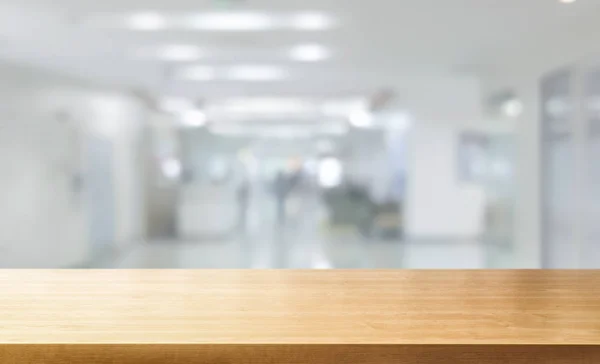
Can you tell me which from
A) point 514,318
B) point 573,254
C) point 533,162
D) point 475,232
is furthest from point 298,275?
point 475,232

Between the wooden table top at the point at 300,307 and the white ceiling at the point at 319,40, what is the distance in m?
3.68

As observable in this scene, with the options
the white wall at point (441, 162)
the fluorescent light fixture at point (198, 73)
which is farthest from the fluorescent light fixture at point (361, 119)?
the fluorescent light fixture at point (198, 73)

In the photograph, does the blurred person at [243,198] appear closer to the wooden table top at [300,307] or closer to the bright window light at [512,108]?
the bright window light at [512,108]

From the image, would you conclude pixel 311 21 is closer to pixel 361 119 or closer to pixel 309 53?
pixel 309 53

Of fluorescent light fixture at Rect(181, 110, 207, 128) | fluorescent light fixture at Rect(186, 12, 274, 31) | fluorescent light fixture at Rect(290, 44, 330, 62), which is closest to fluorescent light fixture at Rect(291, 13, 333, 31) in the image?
fluorescent light fixture at Rect(186, 12, 274, 31)

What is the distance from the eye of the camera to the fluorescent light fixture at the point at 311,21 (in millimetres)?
4742

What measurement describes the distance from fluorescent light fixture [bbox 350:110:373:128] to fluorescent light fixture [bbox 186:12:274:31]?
78.5 inches

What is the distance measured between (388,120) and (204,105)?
2166 millimetres

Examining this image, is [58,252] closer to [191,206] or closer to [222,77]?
[191,206]

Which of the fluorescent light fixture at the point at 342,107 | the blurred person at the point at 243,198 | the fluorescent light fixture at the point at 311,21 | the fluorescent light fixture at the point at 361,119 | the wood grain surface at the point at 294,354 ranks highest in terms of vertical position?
the fluorescent light fixture at the point at 311,21

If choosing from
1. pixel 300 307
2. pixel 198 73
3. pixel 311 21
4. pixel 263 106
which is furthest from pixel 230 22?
pixel 300 307

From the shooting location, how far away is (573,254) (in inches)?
199

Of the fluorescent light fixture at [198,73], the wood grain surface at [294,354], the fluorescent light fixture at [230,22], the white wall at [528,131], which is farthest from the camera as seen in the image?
the fluorescent light fixture at [198,73]

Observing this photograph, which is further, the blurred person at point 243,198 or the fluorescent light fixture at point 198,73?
the blurred person at point 243,198
